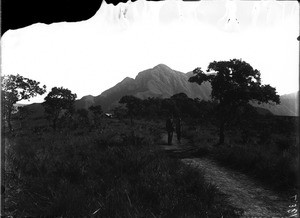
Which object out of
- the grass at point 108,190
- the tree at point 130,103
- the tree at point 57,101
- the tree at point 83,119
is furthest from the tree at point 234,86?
the tree at point 130,103

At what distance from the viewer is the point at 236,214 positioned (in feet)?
18.1

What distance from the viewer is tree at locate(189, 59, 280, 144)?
17.9 m

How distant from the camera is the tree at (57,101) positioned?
141 feet

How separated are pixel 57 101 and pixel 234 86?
32.1 metres

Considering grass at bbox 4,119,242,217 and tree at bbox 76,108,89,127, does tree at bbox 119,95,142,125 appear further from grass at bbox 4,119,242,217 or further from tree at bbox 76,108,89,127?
grass at bbox 4,119,242,217

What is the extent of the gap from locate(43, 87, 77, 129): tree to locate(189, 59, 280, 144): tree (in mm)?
29121

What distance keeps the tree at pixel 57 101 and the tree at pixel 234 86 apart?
95.5 feet

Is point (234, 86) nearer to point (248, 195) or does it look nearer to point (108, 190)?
point (248, 195)

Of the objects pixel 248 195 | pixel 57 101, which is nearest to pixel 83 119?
pixel 57 101

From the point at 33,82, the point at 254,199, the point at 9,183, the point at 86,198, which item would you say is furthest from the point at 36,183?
the point at 33,82

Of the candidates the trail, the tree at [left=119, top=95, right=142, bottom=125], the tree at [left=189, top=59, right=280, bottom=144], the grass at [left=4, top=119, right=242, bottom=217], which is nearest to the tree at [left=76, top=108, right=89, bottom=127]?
the tree at [left=119, top=95, right=142, bottom=125]

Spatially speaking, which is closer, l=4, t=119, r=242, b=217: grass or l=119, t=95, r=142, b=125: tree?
l=4, t=119, r=242, b=217: grass

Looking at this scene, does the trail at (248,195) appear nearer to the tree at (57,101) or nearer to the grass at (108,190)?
the grass at (108,190)

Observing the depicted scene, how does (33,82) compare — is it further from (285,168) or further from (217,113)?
(285,168)
